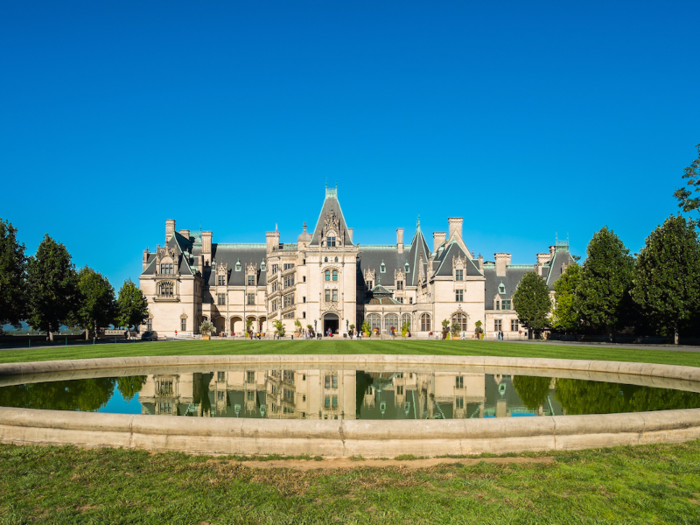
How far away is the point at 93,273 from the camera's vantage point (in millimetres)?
70375

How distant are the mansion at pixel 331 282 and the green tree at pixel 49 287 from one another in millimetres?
23629

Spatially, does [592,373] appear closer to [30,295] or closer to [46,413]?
[46,413]

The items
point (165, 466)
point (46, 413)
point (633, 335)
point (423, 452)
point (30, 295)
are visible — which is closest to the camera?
point (165, 466)

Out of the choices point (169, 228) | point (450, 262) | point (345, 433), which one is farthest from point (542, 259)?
point (345, 433)

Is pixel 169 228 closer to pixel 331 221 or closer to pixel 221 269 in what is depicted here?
pixel 221 269

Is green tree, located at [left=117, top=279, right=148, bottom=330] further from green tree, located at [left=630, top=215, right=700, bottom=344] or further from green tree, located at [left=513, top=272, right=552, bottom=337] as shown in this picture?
green tree, located at [left=630, top=215, right=700, bottom=344]

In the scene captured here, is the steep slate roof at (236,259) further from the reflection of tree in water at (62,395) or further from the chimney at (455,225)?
the reflection of tree in water at (62,395)

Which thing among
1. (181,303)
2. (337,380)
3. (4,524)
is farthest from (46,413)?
(181,303)

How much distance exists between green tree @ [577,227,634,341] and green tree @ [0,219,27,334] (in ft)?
195

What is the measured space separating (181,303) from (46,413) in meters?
73.1

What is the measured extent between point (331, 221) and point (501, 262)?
30180 mm

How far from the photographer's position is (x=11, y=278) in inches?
1960

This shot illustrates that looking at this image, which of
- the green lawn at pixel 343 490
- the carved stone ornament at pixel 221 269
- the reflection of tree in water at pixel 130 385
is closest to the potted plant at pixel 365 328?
the carved stone ornament at pixel 221 269

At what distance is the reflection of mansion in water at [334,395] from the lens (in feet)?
49.9
